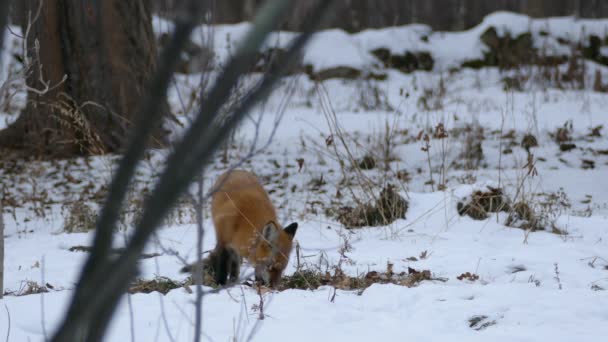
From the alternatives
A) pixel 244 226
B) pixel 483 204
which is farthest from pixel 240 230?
pixel 483 204

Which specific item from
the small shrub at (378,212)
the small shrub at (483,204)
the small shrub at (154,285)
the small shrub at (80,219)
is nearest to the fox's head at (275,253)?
the small shrub at (154,285)

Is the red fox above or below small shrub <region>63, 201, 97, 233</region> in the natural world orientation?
above

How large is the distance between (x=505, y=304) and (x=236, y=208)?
7.59ft

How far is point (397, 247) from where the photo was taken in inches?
220

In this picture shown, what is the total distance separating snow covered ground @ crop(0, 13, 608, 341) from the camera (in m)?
3.58

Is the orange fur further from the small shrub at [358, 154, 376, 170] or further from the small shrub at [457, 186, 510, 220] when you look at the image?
the small shrub at [358, 154, 376, 170]

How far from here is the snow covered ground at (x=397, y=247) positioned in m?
3.58

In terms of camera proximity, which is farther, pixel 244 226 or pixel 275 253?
pixel 244 226

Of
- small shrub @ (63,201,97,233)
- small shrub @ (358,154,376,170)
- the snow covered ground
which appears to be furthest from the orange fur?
small shrub @ (358,154,376,170)

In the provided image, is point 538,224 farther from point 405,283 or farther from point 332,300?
point 332,300

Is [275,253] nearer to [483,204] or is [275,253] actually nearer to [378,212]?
[378,212]

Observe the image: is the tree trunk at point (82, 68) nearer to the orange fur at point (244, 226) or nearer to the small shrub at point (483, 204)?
the orange fur at point (244, 226)

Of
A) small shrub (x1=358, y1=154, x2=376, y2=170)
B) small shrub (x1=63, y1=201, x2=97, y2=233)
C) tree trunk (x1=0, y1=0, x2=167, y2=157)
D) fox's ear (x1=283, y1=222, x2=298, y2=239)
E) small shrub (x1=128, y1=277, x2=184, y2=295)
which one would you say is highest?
tree trunk (x1=0, y1=0, x2=167, y2=157)

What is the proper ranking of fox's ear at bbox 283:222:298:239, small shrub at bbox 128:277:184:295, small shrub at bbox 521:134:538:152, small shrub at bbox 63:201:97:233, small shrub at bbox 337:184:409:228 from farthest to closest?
small shrub at bbox 521:134:538:152, small shrub at bbox 63:201:97:233, small shrub at bbox 337:184:409:228, fox's ear at bbox 283:222:298:239, small shrub at bbox 128:277:184:295
